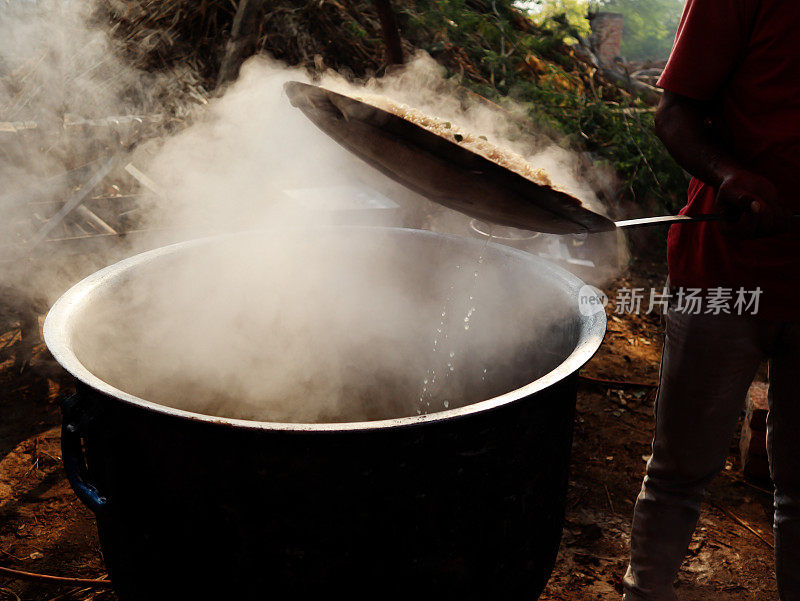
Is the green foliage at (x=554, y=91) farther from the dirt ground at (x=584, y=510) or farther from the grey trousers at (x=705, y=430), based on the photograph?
the grey trousers at (x=705, y=430)

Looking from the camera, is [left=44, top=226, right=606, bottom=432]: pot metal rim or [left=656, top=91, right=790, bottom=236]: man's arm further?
[left=656, top=91, right=790, bottom=236]: man's arm

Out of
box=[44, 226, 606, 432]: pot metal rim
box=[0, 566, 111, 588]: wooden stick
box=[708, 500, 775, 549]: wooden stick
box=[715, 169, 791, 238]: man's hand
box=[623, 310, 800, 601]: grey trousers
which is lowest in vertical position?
box=[0, 566, 111, 588]: wooden stick

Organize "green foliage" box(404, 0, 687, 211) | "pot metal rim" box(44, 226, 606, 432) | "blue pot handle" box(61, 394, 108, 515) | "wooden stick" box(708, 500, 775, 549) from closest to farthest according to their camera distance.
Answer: "pot metal rim" box(44, 226, 606, 432) < "blue pot handle" box(61, 394, 108, 515) < "wooden stick" box(708, 500, 775, 549) < "green foliage" box(404, 0, 687, 211)

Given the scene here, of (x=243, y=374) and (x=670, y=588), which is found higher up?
(x=243, y=374)

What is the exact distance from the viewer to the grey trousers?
Answer: 1.88m

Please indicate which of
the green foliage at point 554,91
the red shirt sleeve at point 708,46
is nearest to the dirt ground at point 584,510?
the red shirt sleeve at point 708,46

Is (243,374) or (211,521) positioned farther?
(243,374)

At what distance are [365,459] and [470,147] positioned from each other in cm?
96

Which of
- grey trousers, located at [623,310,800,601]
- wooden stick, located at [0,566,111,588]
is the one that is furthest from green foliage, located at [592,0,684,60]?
wooden stick, located at [0,566,111,588]

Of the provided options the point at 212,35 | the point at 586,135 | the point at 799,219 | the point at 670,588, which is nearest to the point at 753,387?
the point at 670,588

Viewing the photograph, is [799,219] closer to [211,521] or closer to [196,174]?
[211,521]

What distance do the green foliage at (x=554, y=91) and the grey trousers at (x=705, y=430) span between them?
4648 mm

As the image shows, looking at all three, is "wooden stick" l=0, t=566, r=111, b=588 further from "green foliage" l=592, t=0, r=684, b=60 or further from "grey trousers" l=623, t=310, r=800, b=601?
"green foliage" l=592, t=0, r=684, b=60

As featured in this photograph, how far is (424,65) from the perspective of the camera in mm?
6797
